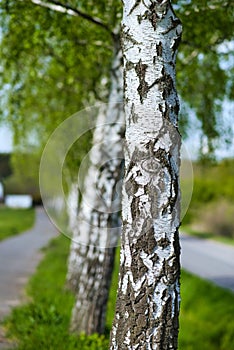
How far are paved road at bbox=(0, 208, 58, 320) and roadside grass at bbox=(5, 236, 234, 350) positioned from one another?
29 cm

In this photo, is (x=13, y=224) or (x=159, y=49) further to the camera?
(x=13, y=224)

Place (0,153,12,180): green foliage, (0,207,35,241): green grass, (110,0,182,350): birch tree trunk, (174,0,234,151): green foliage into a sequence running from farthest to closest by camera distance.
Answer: (0,153,12,180): green foliage → (0,207,35,241): green grass → (174,0,234,151): green foliage → (110,0,182,350): birch tree trunk

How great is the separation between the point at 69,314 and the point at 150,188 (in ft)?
14.1

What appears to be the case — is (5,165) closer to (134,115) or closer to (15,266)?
(15,266)

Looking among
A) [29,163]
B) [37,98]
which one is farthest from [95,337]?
[29,163]

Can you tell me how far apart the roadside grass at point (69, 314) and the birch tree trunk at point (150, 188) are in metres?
2.42

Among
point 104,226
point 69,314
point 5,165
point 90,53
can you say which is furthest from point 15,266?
point 5,165

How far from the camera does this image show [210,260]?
17.5m

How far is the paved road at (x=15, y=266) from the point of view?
9.55 metres

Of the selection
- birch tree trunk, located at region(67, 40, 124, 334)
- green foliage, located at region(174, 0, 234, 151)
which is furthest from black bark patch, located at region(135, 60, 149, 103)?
green foliage, located at region(174, 0, 234, 151)

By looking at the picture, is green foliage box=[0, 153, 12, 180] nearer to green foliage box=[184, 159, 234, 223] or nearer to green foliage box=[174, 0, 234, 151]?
green foliage box=[184, 159, 234, 223]

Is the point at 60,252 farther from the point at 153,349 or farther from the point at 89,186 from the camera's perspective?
the point at 153,349

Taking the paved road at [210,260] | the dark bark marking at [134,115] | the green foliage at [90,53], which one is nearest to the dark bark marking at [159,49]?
the dark bark marking at [134,115]

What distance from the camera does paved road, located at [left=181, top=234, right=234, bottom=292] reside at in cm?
1391
